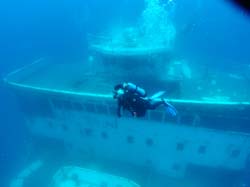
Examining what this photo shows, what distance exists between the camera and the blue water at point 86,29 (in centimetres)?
3712

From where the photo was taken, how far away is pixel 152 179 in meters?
15.0

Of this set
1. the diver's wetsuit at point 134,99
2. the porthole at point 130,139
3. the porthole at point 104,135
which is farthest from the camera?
the porthole at point 104,135

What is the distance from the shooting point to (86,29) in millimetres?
42000

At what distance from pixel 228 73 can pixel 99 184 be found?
9841mm

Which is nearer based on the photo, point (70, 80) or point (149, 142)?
point (149, 142)

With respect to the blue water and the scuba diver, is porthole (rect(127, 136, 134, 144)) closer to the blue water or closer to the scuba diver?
the scuba diver

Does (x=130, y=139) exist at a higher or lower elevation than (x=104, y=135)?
higher

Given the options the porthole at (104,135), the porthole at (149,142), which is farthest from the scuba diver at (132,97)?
the porthole at (104,135)

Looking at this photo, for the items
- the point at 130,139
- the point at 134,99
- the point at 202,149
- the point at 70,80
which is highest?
the point at 70,80

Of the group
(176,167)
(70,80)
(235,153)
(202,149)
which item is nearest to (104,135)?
(70,80)

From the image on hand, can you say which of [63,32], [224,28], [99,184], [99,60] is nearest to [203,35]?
[224,28]

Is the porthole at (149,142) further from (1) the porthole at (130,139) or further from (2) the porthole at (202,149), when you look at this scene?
(2) the porthole at (202,149)

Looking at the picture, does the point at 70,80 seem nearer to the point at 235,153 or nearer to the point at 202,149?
the point at 202,149

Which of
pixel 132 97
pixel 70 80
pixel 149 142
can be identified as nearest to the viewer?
pixel 132 97
